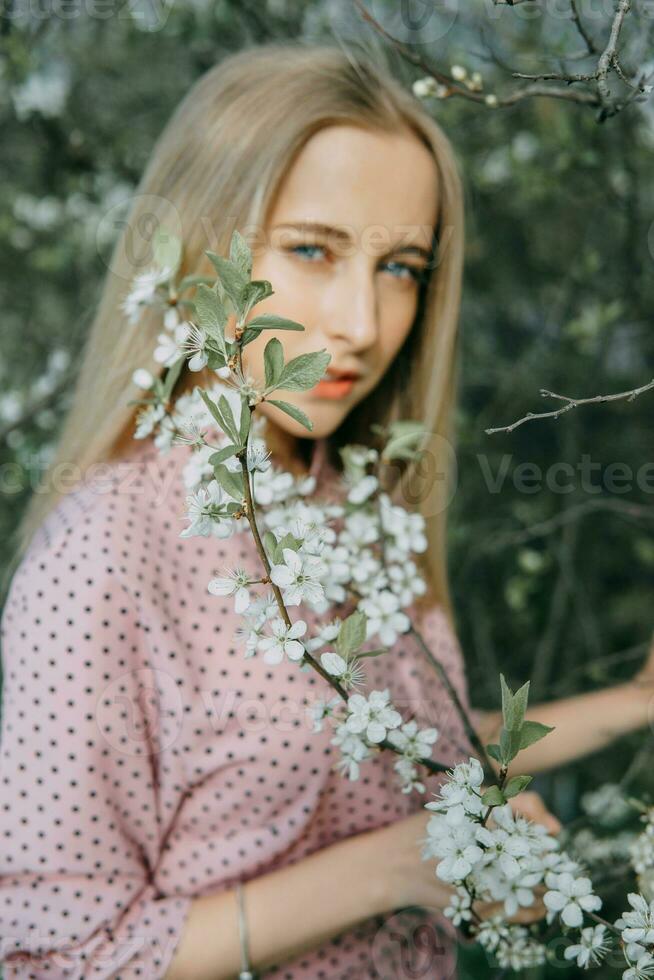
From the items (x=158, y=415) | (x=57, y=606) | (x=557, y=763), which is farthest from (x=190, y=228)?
(x=557, y=763)

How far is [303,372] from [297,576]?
13 cm

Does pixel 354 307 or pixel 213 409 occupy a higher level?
pixel 213 409

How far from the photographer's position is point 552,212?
6.46 ft

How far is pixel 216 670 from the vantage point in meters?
1.00

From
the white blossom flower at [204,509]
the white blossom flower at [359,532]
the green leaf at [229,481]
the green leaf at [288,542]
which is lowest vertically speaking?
the white blossom flower at [359,532]

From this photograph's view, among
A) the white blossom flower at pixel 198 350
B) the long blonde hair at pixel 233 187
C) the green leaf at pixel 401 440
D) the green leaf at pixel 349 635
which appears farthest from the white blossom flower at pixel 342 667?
the long blonde hair at pixel 233 187

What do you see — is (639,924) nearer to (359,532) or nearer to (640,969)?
(640,969)

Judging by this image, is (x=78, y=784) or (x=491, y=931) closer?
(x=491, y=931)

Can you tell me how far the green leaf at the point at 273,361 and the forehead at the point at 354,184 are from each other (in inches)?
16.5

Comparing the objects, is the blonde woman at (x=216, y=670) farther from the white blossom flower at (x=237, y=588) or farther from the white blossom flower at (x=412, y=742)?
the white blossom flower at (x=237, y=588)

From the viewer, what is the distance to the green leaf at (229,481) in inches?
23.1

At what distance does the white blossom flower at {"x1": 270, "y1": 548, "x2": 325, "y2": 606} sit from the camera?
0.58 meters

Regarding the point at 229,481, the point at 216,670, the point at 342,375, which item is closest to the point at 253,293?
the point at 229,481

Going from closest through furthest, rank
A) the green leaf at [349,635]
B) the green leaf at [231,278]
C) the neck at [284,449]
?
1. the green leaf at [231,278]
2. the green leaf at [349,635]
3. the neck at [284,449]
